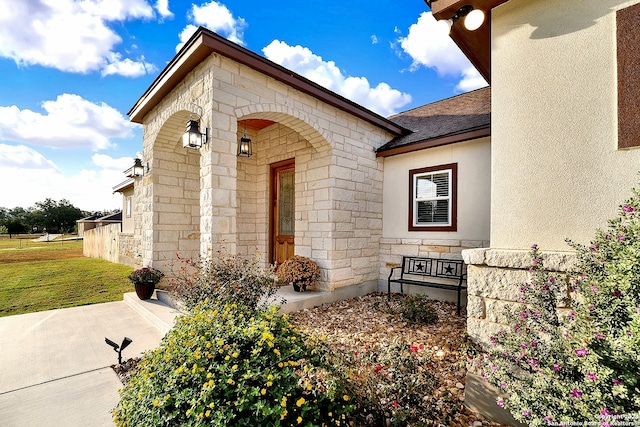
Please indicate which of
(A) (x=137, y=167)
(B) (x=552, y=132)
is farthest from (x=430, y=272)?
(A) (x=137, y=167)

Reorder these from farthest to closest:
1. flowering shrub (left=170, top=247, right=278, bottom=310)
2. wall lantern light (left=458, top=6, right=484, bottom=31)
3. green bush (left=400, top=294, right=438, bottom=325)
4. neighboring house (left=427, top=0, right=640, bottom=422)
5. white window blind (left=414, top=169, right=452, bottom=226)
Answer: white window blind (left=414, top=169, right=452, bottom=226) < green bush (left=400, top=294, right=438, bottom=325) < flowering shrub (left=170, top=247, right=278, bottom=310) < wall lantern light (left=458, top=6, right=484, bottom=31) < neighboring house (left=427, top=0, right=640, bottom=422)

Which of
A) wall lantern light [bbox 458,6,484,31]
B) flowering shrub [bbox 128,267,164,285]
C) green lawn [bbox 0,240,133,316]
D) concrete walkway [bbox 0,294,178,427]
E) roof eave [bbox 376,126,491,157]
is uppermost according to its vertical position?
wall lantern light [bbox 458,6,484,31]

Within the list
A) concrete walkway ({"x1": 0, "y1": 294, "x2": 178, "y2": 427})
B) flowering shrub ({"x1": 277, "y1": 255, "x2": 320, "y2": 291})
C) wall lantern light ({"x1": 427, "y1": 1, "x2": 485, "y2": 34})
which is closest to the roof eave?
wall lantern light ({"x1": 427, "y1": 1, "x2": 485, "y2": 34})

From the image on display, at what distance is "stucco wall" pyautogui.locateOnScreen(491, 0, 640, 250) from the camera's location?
2.13 m

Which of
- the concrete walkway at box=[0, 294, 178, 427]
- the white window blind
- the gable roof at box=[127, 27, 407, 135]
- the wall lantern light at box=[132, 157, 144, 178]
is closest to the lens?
the concrete walkway at box=[0, 294, 178, 427]

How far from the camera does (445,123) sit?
6191 millimetres

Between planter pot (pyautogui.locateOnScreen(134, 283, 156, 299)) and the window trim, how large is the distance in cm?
531

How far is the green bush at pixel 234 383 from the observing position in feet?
4.60

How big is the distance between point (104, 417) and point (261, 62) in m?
4.55

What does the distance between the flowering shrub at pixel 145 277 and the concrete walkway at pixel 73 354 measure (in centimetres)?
31

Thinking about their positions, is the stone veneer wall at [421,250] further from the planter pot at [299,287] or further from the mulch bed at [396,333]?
the planter pot at [299,287]

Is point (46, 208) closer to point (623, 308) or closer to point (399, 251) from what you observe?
point (399, 251)

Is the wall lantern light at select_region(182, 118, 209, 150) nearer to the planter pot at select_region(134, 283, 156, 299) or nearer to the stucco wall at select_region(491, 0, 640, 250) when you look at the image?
the planter pot at select_region(134, 283, 156, 299)

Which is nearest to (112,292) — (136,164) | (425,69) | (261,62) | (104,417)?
(136,164)
